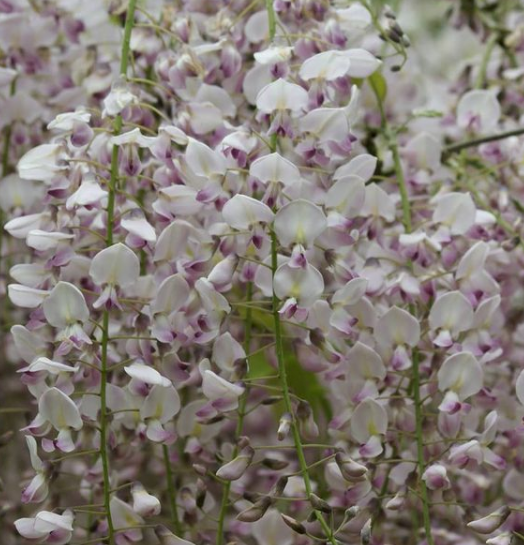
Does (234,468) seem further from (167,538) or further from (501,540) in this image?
(501,540)

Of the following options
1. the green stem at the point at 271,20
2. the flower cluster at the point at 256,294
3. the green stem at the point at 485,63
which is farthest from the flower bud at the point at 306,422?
the green stem at the point at 485,63

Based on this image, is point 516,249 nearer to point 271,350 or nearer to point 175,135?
point 271,350

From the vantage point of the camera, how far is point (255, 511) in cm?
74

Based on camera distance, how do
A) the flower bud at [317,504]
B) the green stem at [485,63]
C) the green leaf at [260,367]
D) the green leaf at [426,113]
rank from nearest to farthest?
the flower bud at [317,504], the green leaf at [260,367], the green leaf at [426,113], the green stem at [485,63]

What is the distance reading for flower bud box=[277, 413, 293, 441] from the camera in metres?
0.74

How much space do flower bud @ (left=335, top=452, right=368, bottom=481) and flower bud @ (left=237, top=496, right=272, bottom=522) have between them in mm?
58

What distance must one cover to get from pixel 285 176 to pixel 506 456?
365mm

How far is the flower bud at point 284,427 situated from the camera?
74cm

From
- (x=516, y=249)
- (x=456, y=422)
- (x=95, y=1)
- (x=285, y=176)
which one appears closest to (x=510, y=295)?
(x=516, y=249)

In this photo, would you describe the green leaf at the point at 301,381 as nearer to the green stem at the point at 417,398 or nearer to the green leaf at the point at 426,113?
the green stem at the point at 417,398

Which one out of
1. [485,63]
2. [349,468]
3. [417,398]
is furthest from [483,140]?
[349,468]

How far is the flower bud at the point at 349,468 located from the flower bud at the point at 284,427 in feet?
0.15

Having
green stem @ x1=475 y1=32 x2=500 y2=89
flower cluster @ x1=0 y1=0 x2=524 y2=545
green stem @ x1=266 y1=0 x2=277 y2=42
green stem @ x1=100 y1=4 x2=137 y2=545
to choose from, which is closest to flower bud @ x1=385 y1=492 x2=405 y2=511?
flower cluster @ x1=0 y1=0 x2=524 y2=545

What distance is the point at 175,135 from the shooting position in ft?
2.67
